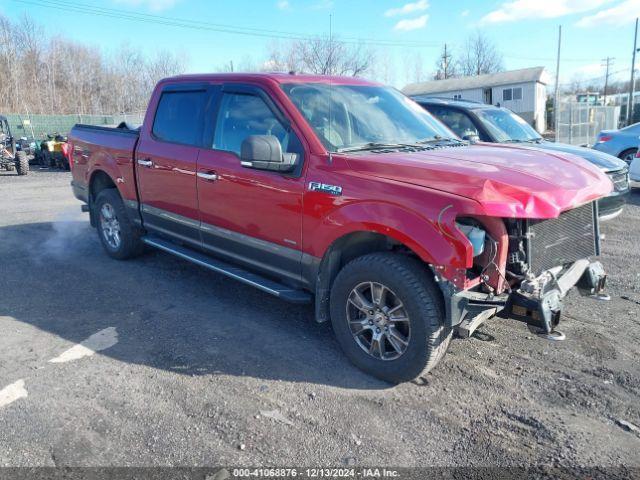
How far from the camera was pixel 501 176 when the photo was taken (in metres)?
3.26

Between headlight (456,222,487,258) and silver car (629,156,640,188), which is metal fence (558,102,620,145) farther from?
headlight (456,222,487,258)

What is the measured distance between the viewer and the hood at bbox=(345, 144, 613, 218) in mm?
3053

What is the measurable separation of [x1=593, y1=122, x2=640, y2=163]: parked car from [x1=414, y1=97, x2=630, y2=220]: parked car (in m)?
3.92

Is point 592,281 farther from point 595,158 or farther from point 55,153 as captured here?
point 55,153

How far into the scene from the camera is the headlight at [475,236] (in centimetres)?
308

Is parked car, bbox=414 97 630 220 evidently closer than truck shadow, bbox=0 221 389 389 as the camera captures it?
No

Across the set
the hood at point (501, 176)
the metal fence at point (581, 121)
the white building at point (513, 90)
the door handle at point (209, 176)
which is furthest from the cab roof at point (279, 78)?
the white building at point (513, 90)

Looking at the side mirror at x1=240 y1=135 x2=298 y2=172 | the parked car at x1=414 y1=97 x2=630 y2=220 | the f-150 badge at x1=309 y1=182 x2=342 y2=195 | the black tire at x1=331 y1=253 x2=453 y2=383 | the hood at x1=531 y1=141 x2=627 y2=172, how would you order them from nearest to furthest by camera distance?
the black tire at x1=331 y1=253 x2=453 y2=383 → the f-150 badge at x1=309 y1=182 x2=342 y2=195 → the side mirror at x1=240 y1=135 x2=298 y2=172 → the hood at x1=531 y1=141 x2=627 y2=172 → the parked car at x1=414 y1=97 x2=630 y2=220

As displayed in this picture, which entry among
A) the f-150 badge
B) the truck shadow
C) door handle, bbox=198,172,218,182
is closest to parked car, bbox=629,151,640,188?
the truck shadow

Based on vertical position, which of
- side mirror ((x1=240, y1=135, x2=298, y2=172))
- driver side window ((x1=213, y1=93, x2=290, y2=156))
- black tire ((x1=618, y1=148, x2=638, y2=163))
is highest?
driver side window ((x1=213, y1=93, x2=290, y2=156))

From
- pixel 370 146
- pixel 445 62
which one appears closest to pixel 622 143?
pixel 370 146

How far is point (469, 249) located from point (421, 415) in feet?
3.56

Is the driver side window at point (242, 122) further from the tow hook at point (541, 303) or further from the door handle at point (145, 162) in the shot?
the tow hook at point (541, 303)

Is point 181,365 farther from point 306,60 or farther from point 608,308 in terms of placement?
point 306,60
